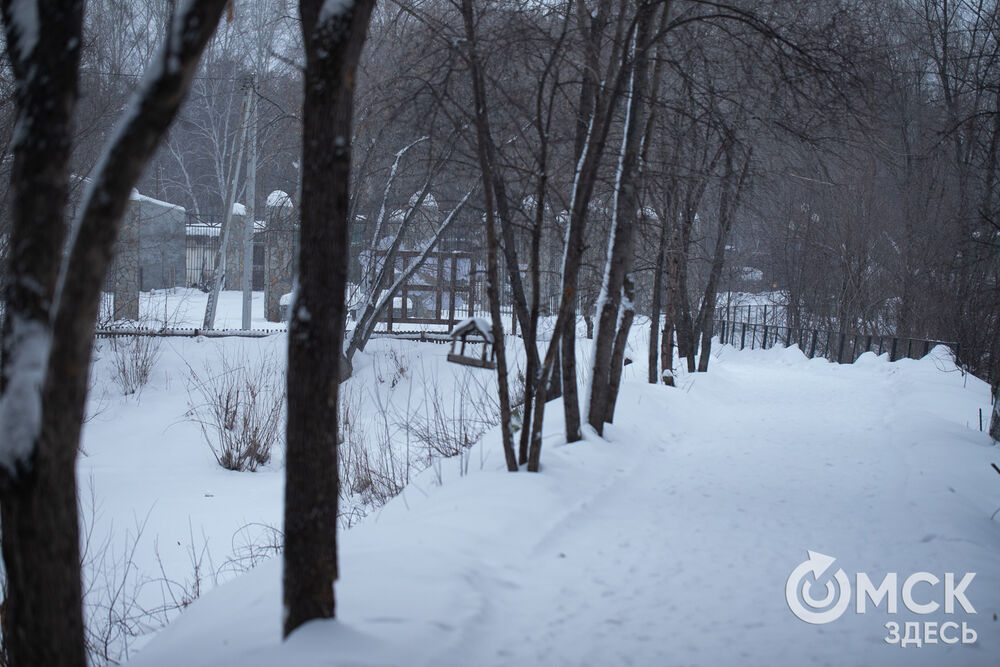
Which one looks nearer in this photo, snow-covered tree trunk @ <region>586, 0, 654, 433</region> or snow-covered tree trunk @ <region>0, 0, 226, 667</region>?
snow-covered tree trunk @ <region>0, 0, 226, 667</region>

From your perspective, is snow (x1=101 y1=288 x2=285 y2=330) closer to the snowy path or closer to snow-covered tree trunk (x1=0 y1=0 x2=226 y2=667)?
the snowy path

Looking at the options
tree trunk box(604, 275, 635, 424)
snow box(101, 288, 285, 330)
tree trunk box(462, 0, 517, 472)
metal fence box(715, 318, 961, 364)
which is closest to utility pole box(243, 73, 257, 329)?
snow box(101, 288, 285, 330)

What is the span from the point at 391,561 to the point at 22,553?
1799mm

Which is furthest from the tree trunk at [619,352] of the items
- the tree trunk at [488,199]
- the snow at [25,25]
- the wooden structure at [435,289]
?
the wooden structure at [435,289]

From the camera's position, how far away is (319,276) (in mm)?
2461

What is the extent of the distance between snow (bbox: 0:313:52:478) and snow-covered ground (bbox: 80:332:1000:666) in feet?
3.60

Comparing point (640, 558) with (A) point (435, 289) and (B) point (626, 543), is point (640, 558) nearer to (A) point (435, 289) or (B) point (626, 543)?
(B) point (626, 543)

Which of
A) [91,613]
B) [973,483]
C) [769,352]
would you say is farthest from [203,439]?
[769,352]

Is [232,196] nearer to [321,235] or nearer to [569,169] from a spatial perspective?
[569,169]

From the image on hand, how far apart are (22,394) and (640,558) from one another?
3.11 m

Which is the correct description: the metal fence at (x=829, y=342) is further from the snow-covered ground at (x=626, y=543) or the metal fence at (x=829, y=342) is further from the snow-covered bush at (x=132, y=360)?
the snow-covered bush at (x=132, y=360)

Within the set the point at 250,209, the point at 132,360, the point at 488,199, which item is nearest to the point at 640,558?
the point at 488,199

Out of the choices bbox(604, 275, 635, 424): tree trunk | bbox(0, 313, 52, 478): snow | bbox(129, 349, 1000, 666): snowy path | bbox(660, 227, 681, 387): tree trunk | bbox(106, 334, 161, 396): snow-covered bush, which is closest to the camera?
bbox(0, 313, 52, 478): snow

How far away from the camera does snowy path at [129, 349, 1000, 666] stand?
2.93m
